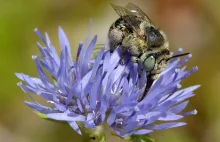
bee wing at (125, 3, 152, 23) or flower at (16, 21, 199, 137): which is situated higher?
bee wing at (125, 3, 152, 23)

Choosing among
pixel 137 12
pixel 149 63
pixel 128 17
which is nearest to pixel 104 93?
pixel 149 63

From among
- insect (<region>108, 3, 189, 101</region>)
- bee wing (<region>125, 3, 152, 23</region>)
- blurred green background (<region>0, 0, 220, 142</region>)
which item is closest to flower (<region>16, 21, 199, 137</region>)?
insect (<region>108, 3, 189, 101</region>)

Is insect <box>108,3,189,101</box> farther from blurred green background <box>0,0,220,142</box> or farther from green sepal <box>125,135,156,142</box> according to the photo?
blurred green background <box>0,0,220,142</box>

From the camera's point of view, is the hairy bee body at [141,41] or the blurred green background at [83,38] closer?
the hairy bee body at [141,41]

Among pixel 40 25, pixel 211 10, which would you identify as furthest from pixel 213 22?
pixel 40 25

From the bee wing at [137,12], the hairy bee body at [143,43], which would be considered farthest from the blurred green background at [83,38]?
the hairy bee body at [143,43]

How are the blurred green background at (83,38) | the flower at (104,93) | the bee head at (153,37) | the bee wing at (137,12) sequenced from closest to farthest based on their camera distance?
the flower at (104,93), the bee head at (153,37), the bee wing at (137,12), the blurred green background at (83,38)

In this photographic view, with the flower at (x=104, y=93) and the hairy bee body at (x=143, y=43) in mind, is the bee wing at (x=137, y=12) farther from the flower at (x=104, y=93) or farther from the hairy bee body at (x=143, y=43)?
the flower at (x=104, y=93)

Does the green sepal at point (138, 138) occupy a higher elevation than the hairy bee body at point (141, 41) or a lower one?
lower
